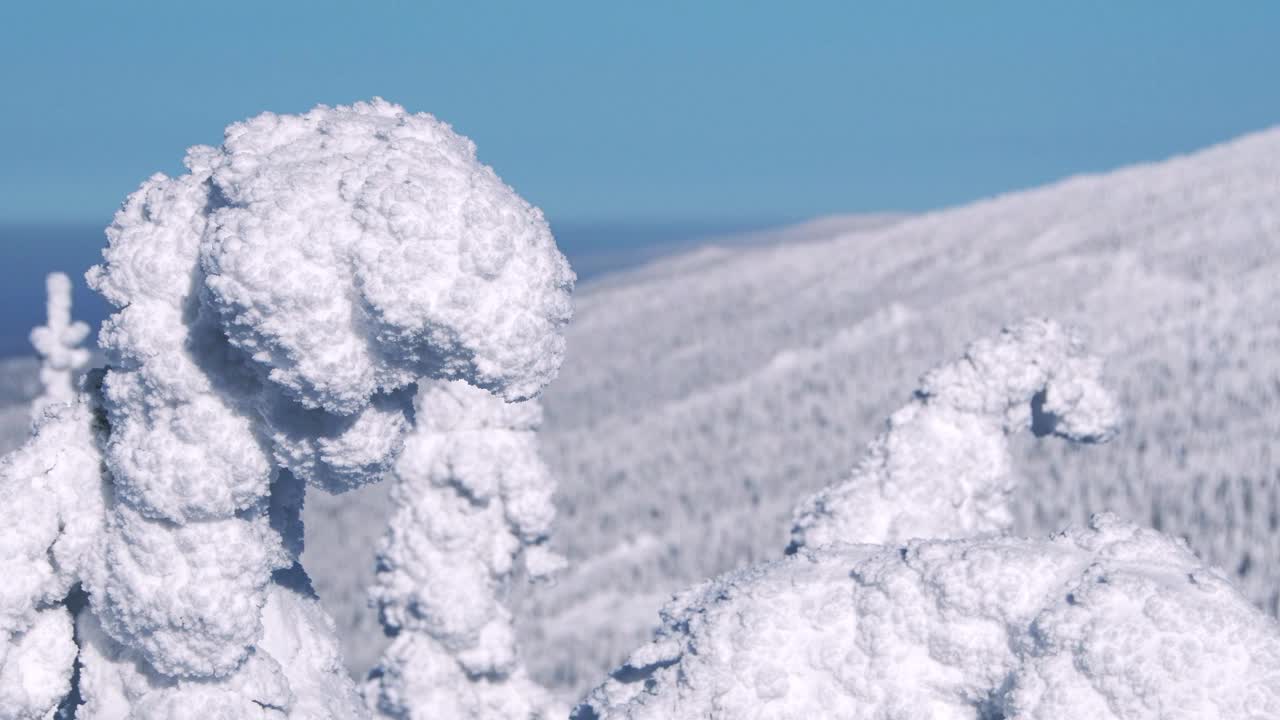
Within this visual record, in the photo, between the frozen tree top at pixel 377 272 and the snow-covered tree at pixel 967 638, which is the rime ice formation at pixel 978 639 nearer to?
the snow-covered tree at pixel 967 638

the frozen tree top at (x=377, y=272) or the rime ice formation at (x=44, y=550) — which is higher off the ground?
the frozen tree top at (x=377, y=272)

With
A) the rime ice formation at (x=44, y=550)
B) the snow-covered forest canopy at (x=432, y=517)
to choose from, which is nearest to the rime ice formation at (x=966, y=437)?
the snow-covered forest canopy at (x=432, y=517)

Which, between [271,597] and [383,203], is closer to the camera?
[383,203]

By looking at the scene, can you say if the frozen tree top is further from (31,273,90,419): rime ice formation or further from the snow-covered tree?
(31,273,90,419): rime ice formation

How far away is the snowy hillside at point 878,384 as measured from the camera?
18.3 metres

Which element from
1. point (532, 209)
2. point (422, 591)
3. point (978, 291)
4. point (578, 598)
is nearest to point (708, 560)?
point (578, 598)

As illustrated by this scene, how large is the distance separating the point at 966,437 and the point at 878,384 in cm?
2237

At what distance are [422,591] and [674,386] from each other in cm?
2768

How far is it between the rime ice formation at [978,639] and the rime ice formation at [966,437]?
1789mm

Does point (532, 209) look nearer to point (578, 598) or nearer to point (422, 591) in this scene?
point (422, 591)

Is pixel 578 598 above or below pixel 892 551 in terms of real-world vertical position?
below

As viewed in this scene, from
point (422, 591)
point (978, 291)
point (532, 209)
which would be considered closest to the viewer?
point (532, 209)

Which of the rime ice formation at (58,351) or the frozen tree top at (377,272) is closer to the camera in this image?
the frozen tree top at (377,272)

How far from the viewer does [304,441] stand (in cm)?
550
